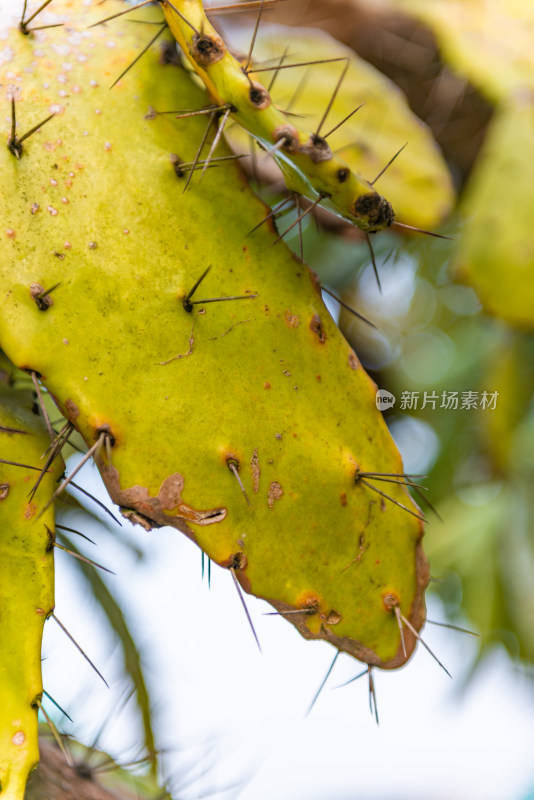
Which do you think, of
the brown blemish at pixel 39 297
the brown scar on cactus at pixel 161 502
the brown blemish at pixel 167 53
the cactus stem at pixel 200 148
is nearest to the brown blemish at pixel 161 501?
the brown scar on cactus at pixel 161 502

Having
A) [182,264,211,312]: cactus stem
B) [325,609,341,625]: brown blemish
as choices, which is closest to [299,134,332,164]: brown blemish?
[182,264,211,312]: cactus stem

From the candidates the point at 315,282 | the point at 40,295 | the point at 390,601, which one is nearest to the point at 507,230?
the point at 315,282

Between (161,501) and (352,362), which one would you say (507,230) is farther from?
(161,501)

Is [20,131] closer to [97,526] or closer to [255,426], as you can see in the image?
[255,426]

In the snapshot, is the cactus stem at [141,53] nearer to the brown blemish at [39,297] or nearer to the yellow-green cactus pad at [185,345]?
the yellow-green cactus pad at [185,345]

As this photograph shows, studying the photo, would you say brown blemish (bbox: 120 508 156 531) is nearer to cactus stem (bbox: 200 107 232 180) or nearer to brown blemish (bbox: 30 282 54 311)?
brown blemish (bbox: 30 282 54 311)

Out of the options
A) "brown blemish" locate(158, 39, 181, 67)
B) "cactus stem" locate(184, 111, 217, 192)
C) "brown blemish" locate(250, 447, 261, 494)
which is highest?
"brown blemish" locate(158, 39, 181, 67)

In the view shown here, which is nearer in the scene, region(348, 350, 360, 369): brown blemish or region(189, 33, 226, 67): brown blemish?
region(189, 33, 226, 67): brown blemish
